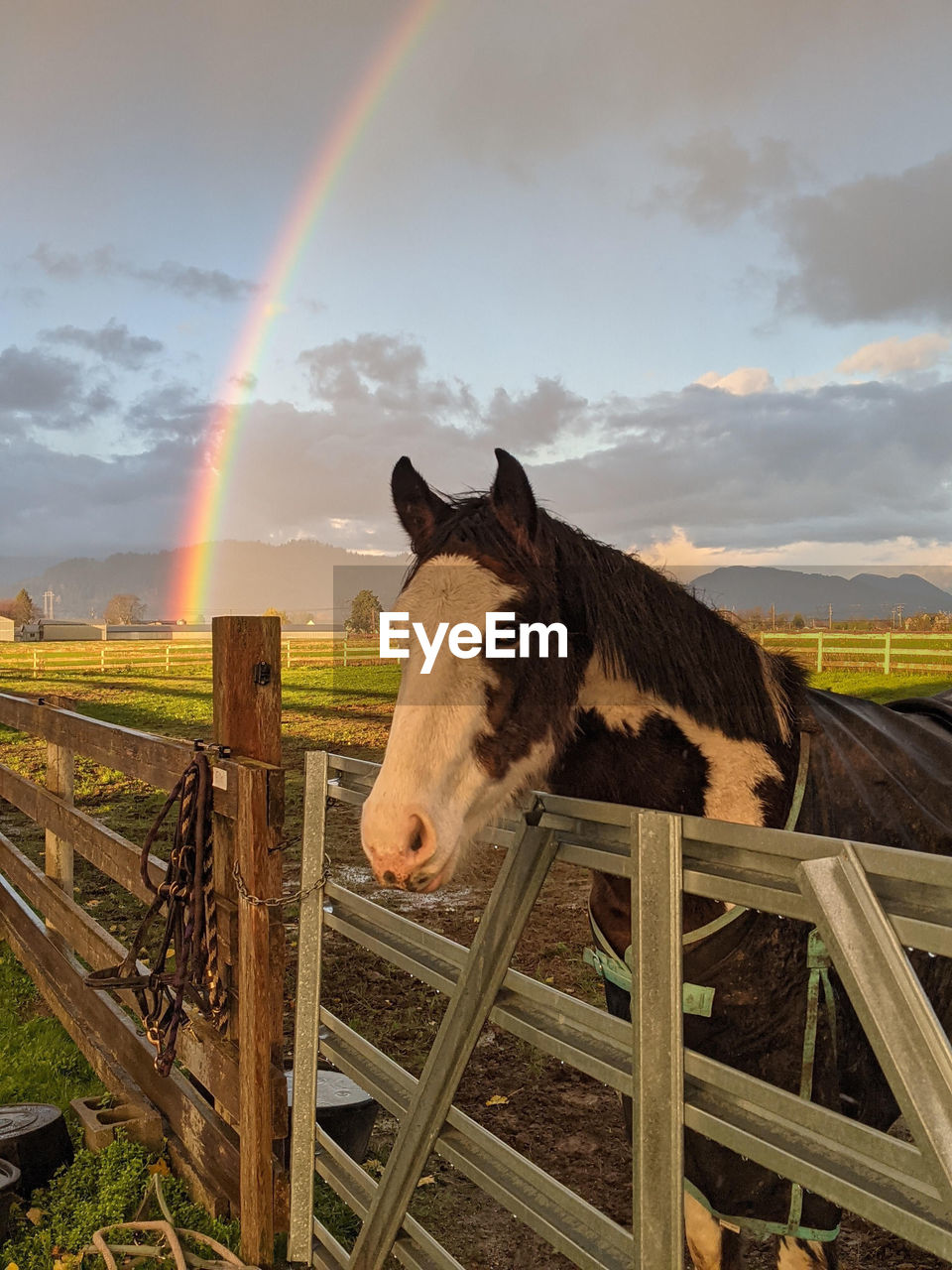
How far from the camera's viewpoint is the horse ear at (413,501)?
2.42 meters

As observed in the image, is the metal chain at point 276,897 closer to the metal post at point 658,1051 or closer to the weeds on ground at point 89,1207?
the weeds on ground at point 89,1207

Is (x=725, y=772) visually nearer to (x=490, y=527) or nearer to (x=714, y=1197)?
(x=490, y=527)

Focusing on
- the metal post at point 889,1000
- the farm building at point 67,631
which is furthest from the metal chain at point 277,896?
the farm building at point 67,631

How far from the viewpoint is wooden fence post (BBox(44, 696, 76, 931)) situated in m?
4.89

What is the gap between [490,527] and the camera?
2.17 meters

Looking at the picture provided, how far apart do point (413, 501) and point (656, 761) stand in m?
0.98

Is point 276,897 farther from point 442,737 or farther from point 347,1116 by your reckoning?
point 442,737

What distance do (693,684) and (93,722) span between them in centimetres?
324

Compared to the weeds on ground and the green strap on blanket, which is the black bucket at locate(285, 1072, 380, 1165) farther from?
the green strap on blanket

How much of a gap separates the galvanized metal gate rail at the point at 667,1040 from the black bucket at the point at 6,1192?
1367 mm

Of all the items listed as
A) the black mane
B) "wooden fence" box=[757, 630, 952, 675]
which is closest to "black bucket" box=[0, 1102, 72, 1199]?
Result: the black mane

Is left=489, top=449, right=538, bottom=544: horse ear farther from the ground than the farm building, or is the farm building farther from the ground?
left=489, top=449, right=538, bottom=544: horse ear

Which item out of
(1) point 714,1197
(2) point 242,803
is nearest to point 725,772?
(1) point 714,1197

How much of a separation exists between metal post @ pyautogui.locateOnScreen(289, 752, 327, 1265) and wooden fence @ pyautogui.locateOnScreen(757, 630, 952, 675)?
18.6m
